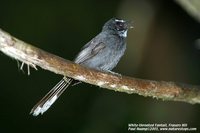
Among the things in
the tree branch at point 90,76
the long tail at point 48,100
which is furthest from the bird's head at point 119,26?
the tree branch at point 90,76

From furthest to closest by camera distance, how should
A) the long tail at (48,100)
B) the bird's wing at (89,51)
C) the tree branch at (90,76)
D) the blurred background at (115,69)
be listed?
the blurred background at (115,69), the bird's wing at (89,51), the long tail at (48,100), the tree branch at (90,76)

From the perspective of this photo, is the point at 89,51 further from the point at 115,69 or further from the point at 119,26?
the point at 115,69

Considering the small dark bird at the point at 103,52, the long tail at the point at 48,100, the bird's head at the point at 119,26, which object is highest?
the bird's head at the point at 119,26

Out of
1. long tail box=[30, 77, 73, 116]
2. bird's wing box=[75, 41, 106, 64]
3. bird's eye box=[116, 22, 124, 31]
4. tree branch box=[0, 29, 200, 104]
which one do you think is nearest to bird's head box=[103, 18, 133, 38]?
bird's eye box=[116, 22, 124, 31]

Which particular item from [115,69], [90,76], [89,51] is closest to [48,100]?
[90,76]

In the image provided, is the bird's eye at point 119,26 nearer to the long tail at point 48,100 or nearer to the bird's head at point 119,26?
the bird's head at point 119,26

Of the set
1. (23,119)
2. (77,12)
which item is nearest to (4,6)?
(77,12)

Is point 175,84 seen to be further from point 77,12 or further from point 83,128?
point 77,12
